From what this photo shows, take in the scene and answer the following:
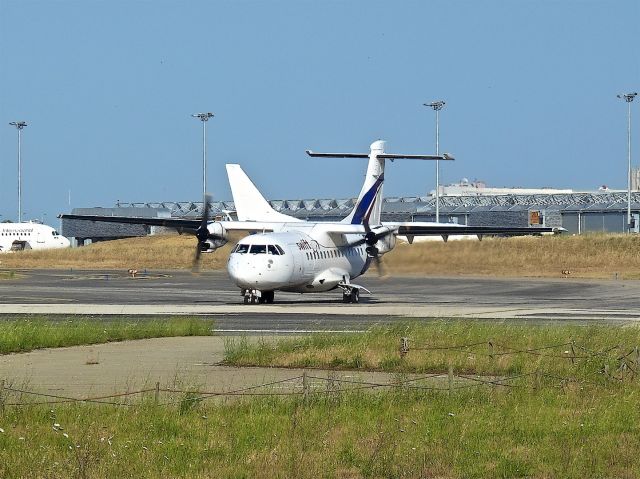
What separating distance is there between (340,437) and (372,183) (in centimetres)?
3773

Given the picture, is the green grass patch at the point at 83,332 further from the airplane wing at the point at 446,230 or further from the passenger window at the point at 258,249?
the airplane wing at the point at 446,230

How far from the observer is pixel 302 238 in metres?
46.9

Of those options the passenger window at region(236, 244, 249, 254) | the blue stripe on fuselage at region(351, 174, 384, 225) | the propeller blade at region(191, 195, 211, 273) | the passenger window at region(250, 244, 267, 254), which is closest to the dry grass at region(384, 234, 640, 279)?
the blue stripe on fuselage at region(351, 174, 384, 225)

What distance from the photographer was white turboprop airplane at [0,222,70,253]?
122 meters

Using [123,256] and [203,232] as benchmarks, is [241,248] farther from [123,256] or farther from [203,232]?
[123,256]

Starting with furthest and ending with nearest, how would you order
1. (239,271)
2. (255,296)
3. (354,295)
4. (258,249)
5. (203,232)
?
(354,295) < (203,232) < (255,296) < (258,249) < (239,271)

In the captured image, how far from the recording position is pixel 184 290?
198ft

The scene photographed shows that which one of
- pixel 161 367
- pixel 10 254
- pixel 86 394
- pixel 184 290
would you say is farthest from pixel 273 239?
pixel 10 254

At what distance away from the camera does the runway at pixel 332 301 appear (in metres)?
38.5

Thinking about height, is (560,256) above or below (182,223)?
below

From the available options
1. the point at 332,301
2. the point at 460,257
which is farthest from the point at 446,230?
the point at 332,301

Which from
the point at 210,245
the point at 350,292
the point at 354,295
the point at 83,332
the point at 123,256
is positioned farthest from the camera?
the point at 123,256

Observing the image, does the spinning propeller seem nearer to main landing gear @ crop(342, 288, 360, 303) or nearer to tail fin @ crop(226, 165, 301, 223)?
main landing gear @ crop(342, 288, 360, 303)

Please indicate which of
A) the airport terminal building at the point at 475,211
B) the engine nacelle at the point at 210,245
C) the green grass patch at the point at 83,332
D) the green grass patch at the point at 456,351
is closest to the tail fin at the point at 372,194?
the engine nacelle at the point at 210,245
